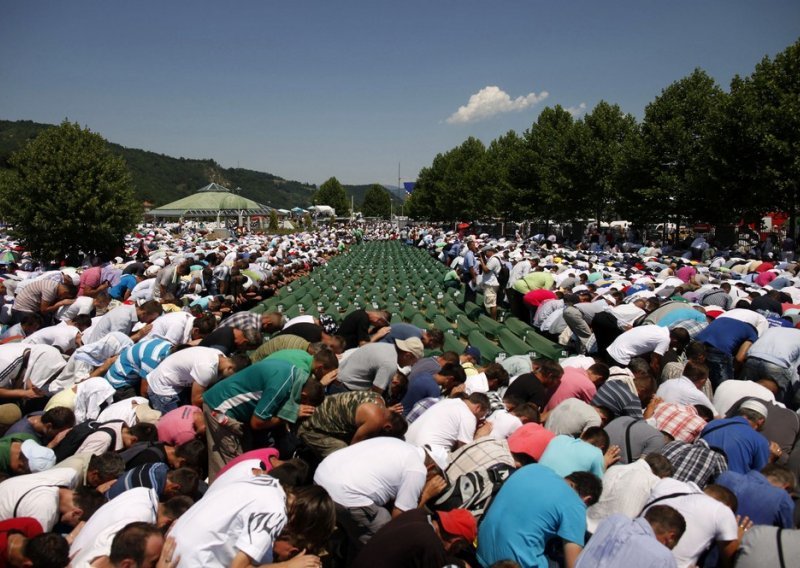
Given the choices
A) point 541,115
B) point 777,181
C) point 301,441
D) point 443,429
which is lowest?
point 301,441

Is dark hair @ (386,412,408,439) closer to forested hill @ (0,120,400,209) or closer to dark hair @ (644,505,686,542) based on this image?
dark hair @ (644,505,686,542)

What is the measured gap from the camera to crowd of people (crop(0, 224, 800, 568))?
9.88ft

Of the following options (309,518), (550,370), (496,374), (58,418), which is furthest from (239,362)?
(550,370)

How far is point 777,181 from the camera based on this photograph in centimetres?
1630

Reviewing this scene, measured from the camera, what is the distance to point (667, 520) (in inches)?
120

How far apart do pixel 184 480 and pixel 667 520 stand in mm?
3368

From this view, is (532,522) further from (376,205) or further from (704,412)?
(376,205)

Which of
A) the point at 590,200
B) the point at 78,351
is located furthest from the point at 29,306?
the point at 590,200

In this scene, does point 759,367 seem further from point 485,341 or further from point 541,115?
point 541,115

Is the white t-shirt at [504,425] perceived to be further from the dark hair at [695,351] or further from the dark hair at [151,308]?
the dark hair at [151,308]

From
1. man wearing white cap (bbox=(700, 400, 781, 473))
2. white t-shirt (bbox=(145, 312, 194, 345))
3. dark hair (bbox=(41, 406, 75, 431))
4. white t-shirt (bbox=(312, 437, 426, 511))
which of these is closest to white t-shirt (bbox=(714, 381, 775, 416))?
man wearing white cap (bbox=(700, 400, 781, 473))

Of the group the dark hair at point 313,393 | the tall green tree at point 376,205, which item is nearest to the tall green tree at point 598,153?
the dark hair at point 313,393

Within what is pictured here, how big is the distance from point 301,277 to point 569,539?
16.6 meters

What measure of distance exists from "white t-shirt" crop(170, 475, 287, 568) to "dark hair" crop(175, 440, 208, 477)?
1621 mm
